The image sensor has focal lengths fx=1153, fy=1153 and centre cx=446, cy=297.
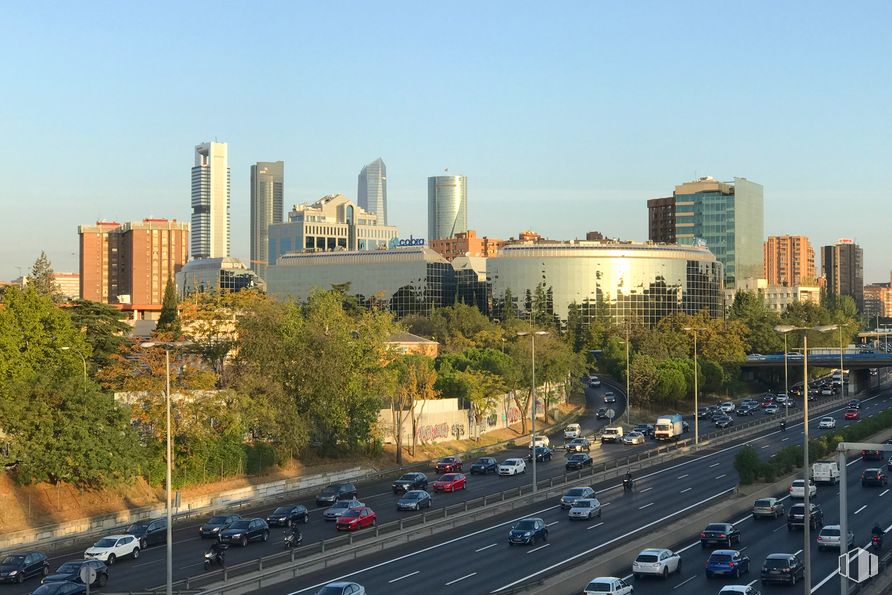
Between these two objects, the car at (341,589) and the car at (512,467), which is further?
the car at (512,467)

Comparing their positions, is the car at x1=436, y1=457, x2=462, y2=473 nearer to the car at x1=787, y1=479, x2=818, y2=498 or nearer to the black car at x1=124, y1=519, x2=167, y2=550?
the car at x1=787, y1=479, x2=818, y2=498

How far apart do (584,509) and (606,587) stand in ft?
78.0

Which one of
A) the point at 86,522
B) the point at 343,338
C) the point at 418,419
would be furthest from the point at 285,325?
the point at 86,522

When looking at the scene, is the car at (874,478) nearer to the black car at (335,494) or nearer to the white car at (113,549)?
the black car at (335,494)

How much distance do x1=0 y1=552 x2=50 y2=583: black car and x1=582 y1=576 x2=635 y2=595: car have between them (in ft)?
86.3

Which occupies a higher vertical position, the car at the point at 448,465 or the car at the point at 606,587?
the car at the point at 606,587

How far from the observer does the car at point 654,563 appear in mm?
51469

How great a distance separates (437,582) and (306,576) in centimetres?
629

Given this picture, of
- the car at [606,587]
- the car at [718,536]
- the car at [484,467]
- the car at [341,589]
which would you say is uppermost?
the car at [341,589]

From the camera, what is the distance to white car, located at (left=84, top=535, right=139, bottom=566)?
57.9 metres

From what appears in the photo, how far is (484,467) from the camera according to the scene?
94.4 meters

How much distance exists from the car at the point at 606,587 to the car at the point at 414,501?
1098 inches

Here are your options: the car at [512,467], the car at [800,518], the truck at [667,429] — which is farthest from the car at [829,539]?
the truck at [667,429]

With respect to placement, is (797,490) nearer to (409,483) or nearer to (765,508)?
(765,508)
